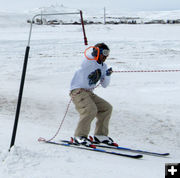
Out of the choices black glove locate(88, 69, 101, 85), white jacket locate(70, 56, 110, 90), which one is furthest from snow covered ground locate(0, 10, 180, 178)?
black glove locate(88, 69, 101, 85)

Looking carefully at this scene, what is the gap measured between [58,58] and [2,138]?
11.1 metres

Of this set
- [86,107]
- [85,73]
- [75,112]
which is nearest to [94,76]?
[85,73]

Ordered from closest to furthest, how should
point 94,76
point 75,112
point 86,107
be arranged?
point 86,107 → point 94,76 → point 75,112

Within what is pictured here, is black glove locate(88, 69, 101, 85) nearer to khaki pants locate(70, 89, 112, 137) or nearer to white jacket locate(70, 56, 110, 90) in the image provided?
white jacket locate(70, 56, 110, 90)

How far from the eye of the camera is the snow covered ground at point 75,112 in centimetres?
377

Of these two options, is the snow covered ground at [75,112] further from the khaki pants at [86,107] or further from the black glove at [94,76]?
the black glove at [94,76]

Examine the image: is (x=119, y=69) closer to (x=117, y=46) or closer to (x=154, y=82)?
(x=154, y=82)

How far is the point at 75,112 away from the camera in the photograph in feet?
26.3

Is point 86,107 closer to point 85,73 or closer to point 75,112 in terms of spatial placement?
point 85,73

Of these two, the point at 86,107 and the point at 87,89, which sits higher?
the point at 87,89

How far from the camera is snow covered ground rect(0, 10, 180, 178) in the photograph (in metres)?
3.77

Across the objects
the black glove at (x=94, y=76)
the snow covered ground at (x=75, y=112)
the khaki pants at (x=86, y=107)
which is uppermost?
the black glove at (x=94, y=76)

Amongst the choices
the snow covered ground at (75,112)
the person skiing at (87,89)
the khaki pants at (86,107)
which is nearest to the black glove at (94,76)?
the person skiing at (87,89)

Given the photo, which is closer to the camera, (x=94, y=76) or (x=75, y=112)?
(x=94, y=76)
